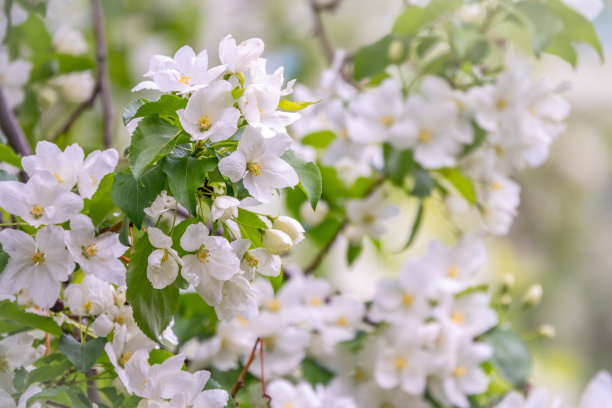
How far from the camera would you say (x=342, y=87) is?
85 cm

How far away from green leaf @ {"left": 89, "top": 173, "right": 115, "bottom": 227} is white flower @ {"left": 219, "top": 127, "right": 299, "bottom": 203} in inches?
3.2

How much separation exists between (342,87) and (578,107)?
1735 millimetres

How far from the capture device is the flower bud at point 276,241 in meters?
0.40

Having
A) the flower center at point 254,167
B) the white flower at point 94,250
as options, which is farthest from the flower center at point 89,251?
the flower center at point 254,167

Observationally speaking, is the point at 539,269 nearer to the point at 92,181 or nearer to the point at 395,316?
the point at 395,316

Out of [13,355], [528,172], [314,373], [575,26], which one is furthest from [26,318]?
[528,172]

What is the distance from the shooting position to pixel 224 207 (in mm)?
373

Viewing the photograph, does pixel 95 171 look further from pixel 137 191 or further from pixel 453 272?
pixel 453 272

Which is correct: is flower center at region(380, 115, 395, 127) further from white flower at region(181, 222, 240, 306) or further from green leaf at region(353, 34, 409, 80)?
white flower at region(181, 222, 240, 306)

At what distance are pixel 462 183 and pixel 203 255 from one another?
1.52 feet

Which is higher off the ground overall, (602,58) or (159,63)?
(159,63)

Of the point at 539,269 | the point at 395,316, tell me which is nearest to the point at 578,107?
the point at 539,269

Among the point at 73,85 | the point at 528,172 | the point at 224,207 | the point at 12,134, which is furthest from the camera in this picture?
the point at 528,172

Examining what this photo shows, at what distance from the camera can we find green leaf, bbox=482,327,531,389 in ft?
2.33
